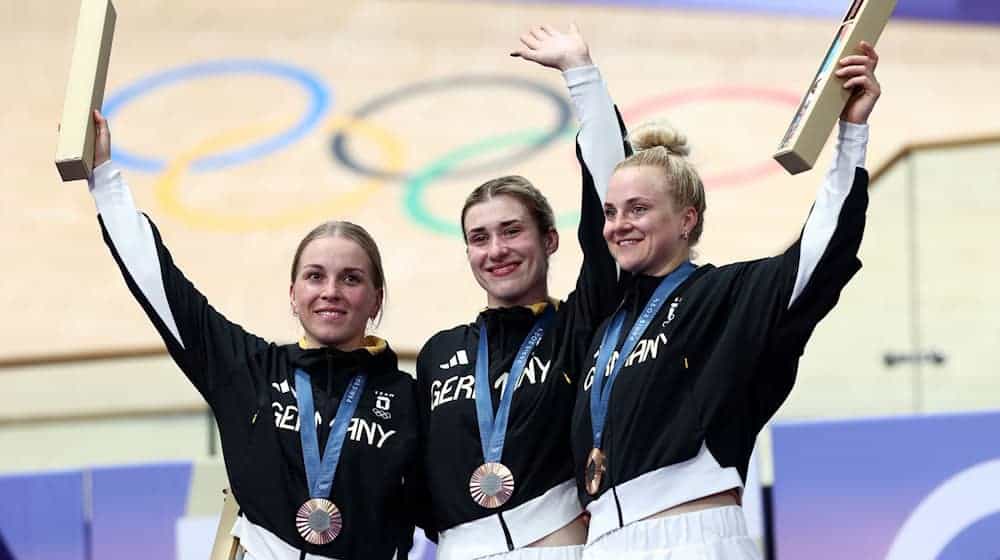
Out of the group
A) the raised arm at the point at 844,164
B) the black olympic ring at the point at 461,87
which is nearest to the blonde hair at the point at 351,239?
the raised arm at the point at 844,164

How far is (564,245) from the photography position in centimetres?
950

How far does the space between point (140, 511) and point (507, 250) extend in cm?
205

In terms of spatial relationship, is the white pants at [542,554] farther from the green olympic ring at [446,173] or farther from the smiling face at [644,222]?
the green olympic ring at [446,173]

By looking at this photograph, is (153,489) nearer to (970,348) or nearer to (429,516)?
(429,516)

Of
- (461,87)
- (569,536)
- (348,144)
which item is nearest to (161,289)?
(569,536)

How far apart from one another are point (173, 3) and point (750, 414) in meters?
10.1

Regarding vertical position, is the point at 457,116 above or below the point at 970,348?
above

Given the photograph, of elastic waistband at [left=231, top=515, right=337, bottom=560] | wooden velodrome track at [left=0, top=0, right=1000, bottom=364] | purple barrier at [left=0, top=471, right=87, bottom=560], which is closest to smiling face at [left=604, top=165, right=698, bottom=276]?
elastic waistband at [left=231, top=515, right=337, bottom=560]

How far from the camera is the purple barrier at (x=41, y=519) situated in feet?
17.9

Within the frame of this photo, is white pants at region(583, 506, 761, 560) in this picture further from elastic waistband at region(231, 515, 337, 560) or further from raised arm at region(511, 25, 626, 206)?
raised arm at region(511, 25, 626, 206)

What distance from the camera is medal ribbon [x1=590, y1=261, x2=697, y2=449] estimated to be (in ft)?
11.8

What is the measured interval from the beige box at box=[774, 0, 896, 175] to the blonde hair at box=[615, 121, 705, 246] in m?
0.35

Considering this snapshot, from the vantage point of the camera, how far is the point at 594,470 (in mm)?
3582

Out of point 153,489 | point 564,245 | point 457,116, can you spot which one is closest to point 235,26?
point 457,116
